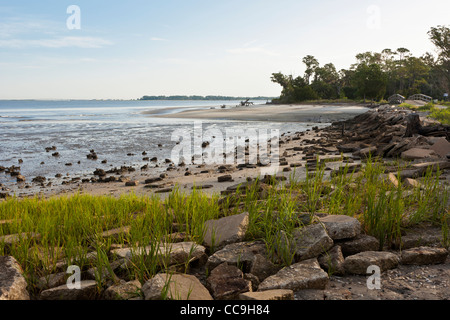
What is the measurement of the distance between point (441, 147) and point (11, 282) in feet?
32.8

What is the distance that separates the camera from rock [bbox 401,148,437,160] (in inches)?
336

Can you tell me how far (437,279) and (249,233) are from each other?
1833 mm

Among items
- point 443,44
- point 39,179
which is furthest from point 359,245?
point 443,44

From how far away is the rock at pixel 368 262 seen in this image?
315 centimetres

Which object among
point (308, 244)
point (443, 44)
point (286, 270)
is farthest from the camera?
point (443, 44)

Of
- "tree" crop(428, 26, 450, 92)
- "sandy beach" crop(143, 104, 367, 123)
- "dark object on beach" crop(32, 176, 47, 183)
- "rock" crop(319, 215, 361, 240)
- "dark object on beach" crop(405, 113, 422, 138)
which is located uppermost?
"tree" crop(428, 26, 450, 92)

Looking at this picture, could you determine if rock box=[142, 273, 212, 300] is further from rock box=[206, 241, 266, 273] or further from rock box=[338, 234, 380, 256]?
rock box=[338, 234, 380, 256]

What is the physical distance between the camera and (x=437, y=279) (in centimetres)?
302

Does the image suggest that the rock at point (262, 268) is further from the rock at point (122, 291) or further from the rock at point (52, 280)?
the rock at point (52, 280)

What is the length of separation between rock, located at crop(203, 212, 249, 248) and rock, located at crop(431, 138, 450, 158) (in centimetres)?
723

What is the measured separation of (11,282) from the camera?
2814 mm

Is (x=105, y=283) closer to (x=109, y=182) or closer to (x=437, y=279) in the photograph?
(x=437, y=279)

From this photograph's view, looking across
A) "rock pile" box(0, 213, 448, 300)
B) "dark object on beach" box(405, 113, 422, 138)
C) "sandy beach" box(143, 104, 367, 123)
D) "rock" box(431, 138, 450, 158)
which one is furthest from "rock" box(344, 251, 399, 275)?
"sandy beach" box(143, 104, 367, 123)

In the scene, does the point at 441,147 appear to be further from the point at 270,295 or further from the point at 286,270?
the point at 270,295
